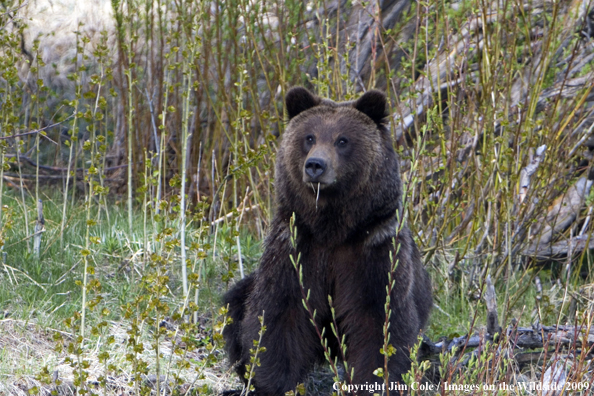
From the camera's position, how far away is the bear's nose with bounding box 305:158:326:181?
12.7 ft

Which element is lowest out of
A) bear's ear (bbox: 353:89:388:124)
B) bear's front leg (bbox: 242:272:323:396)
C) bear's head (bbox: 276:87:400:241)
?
bear's front leg (bbox: 242:272:323:396)

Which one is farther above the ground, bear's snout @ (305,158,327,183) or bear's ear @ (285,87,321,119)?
bear's ear @ (285,87,321,119)

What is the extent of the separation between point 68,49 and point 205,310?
489 cm

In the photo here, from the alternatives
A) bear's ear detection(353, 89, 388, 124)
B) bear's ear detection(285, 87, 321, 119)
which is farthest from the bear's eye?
bear's ear detection(285, 87, 321, 119)

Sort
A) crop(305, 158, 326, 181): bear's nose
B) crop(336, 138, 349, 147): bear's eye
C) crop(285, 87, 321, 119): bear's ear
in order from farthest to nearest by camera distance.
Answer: crop(285, 87, 321, 119): bear's ear
crop(336, 138, 349, 147): bear's eye
crop(305, 158, 326, 181): bear's nose

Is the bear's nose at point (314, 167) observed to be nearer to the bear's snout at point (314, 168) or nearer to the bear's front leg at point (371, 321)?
the bear's snout at point (314, 168)

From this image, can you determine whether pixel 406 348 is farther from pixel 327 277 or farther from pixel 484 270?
pixel 484 270

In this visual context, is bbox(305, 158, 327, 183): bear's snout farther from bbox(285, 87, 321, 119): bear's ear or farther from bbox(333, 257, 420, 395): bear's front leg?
bbox(285, 87, 321, 119): bear's ear

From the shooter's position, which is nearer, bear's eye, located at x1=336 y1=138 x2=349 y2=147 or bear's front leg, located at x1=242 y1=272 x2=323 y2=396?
bear's front leg, located at x1=242 y1=272 x2=323 y2=396

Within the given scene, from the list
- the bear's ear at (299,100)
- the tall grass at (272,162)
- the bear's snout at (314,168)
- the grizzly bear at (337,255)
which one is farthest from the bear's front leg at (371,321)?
the bear's ear at (299,100)

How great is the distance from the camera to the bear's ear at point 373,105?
4.23 meters

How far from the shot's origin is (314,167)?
153 inches

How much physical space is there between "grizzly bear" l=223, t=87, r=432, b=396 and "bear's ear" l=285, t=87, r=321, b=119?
0.18 metres

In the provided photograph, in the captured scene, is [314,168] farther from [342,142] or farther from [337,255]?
[337,255]
